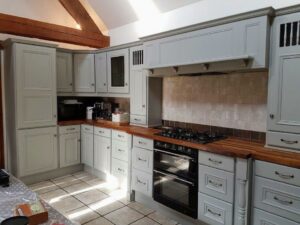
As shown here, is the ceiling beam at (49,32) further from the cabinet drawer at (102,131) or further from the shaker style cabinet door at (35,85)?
the cabinet drawer at (102,131)

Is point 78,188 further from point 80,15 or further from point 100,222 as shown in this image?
point 80,15

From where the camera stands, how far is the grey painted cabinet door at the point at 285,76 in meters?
1.91

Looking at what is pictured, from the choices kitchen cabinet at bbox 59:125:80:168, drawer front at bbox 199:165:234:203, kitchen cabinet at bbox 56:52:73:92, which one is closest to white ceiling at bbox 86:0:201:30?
kitchen cabinet at bbox 56:52:73:92

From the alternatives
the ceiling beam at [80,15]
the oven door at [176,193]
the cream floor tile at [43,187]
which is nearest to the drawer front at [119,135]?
the oven door at [176,193]

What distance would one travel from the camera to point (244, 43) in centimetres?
212

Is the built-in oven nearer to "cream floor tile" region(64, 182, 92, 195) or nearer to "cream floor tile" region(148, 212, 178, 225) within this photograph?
"cream floor tile" region(148, 212, 178, 225)

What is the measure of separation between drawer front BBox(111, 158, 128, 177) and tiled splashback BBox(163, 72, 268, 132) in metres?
0.91

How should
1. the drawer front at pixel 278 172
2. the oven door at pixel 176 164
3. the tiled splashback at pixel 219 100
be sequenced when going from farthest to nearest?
the tiled splashback at pixel 219 100 → the oven door at pixel 176 164 → the drawer front at pixel 278 172

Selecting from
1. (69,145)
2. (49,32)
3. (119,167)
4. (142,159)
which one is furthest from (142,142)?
(49,32)

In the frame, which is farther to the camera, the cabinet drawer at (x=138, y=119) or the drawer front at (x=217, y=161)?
the cabinet drawer at (x=138, y=119)

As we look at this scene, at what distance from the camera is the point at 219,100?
276cm

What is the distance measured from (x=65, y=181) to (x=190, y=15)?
308 centimetres

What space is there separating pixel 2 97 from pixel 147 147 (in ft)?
8.34

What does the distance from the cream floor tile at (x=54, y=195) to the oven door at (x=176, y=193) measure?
1.31 metres
